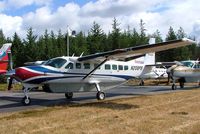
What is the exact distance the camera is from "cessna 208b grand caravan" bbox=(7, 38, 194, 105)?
643 inches

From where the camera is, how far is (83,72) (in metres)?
18.2

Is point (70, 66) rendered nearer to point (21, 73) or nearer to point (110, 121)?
point (21, 73)

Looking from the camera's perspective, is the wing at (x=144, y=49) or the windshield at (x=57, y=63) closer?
the wing at (x=144, y=49)

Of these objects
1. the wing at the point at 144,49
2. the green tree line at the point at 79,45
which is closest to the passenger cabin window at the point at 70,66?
the wing at the point at 144,49

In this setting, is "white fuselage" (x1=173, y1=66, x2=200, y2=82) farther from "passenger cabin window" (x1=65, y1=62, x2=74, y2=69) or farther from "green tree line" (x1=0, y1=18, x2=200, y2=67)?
"green tree line" (x1=0, y1=18, x2=200, y2=67)

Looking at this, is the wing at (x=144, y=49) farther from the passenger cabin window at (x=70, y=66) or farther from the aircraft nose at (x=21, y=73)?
the aircraft nose at (x=21, y=73)

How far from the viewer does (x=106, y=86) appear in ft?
64.1

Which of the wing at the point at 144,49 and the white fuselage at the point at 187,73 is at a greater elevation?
the wing at the point at 144,49

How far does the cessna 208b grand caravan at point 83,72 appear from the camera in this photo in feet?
53.6

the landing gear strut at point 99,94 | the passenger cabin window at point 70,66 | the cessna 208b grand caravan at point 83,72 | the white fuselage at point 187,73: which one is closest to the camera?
the cessna 208b grand caravan at point 83,72

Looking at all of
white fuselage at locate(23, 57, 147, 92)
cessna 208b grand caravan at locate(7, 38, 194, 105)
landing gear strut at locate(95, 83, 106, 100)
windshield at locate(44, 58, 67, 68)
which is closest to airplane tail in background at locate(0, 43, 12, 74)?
cessna 208b grand caravan at locate(7, 38, 194, 105)

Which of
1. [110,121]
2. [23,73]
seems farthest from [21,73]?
[110,121]

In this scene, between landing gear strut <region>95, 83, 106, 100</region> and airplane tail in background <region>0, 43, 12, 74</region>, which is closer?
landing gear strut <region>95, 83, 106, 100</region>

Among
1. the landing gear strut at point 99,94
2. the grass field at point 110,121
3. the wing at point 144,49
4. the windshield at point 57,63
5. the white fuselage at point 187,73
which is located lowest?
the grass field at point 110,121
